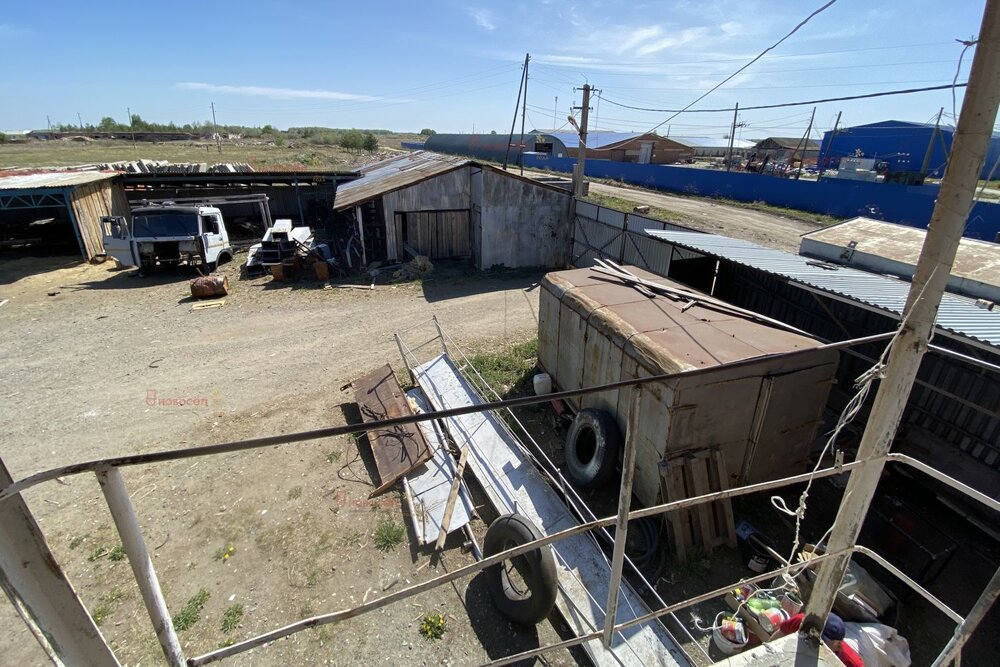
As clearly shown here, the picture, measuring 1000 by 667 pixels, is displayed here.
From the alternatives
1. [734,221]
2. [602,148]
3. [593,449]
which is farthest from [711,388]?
[602,148]

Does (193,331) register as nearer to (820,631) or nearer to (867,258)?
(820,631)

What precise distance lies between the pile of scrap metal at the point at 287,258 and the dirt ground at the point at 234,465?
2.08m

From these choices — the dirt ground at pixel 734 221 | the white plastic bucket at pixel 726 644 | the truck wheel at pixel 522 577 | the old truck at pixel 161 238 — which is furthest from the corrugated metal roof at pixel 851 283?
the old truck at pixel 161 238

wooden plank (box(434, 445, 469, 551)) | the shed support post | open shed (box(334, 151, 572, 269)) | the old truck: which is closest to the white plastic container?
wooden plank (box(434, 445, 469, 551))

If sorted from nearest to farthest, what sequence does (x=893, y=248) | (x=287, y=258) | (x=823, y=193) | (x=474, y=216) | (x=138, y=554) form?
(x=138, y=554)
(x=893, y=248)
(x=287, y=258)
(x=474, y=216)
(x=823, y=193)

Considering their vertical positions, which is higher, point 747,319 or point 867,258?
point 867,258

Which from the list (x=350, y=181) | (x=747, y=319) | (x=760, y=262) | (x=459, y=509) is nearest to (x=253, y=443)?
(x=459, y=509)

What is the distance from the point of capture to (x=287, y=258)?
1812 cm

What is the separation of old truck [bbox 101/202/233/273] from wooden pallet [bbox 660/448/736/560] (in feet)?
59.4

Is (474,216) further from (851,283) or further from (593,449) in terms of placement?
(851,283)

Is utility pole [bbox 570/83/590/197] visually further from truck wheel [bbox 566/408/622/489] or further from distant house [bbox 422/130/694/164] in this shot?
distant house [bbox 422/130/694/164]

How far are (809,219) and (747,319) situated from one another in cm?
2393

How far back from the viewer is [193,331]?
12836 mm

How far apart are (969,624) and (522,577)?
12.6ft
